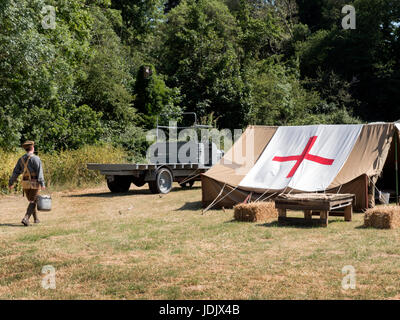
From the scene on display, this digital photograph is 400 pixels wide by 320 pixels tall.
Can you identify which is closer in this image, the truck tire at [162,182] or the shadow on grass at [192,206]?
the shadow on grass at [192,206]

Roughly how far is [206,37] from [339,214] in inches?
894

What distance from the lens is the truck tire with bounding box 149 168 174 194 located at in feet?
56.0

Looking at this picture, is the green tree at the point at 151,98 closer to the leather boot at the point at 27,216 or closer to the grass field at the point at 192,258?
the grass field at the point at 192,258

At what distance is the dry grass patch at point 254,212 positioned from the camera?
10945mm

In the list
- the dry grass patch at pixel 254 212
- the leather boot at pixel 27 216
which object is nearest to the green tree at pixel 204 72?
the dry grass patch at pixel 254 212

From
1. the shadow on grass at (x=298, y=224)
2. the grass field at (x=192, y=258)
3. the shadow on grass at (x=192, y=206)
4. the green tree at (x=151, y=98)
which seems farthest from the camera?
the green tree at (x=151, y=98)

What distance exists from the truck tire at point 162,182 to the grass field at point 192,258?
4.68 m

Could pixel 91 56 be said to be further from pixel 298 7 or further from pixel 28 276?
pixel 298 7

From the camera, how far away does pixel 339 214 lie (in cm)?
1106

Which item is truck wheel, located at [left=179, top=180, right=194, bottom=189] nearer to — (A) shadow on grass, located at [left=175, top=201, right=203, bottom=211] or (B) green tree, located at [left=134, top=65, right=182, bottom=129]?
(A) shadow on grass, located at [left=175, top=201, right=203, bottom=211]

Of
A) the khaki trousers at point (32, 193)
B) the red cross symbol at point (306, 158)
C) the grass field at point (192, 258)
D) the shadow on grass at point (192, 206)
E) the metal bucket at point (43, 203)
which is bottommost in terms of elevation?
the shadow on grass at point (192, 206)

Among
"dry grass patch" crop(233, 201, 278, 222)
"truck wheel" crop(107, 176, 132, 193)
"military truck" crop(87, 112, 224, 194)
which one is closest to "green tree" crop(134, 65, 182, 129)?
"military truck" crop(87, 112, 224, 194)

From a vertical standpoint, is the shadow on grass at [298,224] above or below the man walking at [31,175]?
below

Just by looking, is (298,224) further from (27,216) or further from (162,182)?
(162,182)
